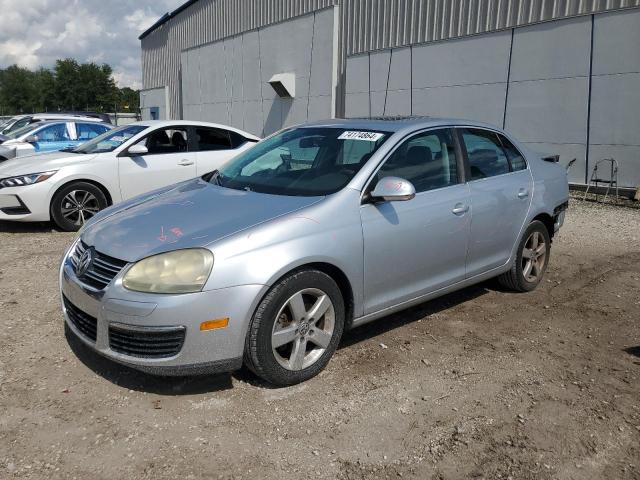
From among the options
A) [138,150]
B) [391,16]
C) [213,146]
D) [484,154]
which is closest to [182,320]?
[484,154]

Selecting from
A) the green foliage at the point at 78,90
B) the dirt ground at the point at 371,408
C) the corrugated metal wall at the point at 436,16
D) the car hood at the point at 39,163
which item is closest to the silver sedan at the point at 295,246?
the dirt ground at the point at 371,408

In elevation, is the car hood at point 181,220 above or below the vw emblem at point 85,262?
above

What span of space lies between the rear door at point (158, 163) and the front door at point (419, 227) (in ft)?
15.3

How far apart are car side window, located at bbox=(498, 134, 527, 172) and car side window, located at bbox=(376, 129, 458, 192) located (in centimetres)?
80

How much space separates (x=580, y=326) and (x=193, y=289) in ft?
10.4

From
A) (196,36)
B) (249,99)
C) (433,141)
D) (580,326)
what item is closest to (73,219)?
(433,141)

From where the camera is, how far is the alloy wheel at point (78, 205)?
743 centimetres

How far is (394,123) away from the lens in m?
4.27

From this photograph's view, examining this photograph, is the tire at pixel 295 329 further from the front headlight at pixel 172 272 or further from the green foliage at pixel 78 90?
the green foliage at pixel 78 90

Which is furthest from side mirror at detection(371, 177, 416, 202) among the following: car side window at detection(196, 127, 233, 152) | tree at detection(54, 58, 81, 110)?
tree at detection(54, 58, 81, 110)

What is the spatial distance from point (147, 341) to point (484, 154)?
306 centimetres

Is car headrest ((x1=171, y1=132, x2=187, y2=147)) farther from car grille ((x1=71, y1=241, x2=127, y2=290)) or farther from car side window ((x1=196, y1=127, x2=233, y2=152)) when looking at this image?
car grille ((x1=71, y1=241, x2=127, y2=290))

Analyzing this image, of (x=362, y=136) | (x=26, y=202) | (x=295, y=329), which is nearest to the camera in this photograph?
(x=295, y=329)

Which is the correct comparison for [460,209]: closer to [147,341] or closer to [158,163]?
[147,341]
